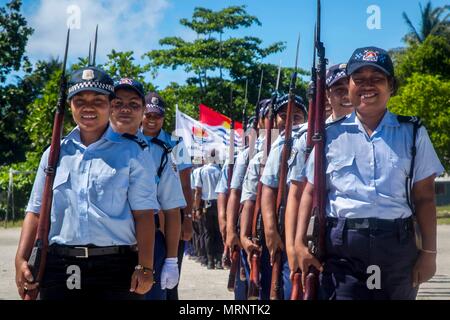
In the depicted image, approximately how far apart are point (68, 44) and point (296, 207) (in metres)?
1.60

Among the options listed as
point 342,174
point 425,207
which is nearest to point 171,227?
point 342,174

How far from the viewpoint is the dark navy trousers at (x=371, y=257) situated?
13.4 feet

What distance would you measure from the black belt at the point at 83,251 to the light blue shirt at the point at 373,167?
110cm

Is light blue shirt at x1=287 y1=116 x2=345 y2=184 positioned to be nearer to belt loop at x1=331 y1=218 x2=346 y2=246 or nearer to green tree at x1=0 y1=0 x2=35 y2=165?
belt loop at x1=331 y1=218 x2=346 y2=246

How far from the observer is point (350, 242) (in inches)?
161

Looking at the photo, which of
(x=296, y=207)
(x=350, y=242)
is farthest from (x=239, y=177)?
(x=350, y=242)

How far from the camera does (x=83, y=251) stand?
4277 millimetres

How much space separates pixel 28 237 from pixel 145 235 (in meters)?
0.64

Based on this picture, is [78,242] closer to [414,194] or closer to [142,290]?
[142,290]

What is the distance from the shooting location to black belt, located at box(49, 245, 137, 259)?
428 centimetres

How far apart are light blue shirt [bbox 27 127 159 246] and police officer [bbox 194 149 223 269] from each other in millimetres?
8907

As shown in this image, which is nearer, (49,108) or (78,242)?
(78,242)

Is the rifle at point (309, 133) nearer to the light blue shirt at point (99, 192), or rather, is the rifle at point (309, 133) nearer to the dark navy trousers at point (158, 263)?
the light blue shirt at point (99, 192)

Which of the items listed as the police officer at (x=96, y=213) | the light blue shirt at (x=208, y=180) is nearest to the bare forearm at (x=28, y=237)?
the police officer at (x=96, y=213)
